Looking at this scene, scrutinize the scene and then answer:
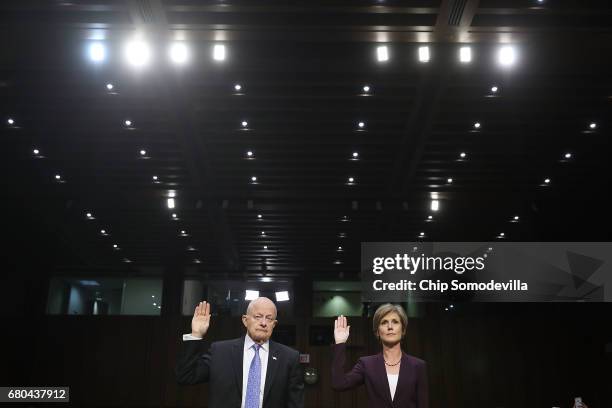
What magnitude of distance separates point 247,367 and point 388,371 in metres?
0.72

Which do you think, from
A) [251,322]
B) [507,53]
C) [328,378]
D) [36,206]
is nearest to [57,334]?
[36,206]

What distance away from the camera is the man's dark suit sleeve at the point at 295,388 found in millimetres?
2672

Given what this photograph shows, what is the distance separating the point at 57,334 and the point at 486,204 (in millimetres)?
10600

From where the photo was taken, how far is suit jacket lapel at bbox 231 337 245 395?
2.60 metres

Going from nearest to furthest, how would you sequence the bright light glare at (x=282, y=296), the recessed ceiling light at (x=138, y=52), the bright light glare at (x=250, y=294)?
the recessed ceiling light at (x=138, y=52), the bright light glare at (x=250, y=294), the bright light glare at (x=282, y=296)

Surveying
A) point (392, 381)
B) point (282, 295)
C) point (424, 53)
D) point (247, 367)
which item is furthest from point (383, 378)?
point (282, 295)

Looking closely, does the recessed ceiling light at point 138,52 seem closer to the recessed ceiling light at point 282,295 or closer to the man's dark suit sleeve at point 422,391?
the man's dark suit sleeve at point 422,391

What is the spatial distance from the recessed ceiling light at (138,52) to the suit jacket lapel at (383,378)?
19.1 ft

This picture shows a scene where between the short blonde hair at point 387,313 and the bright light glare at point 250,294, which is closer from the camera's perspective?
the short blonde hair at point 387,313

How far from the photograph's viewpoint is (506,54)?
7.52 metres

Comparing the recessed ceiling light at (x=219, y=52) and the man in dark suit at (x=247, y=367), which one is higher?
the recessed ceiling light at (x=219, y=52)

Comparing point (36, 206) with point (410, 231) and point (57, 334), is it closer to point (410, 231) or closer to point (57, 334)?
point (57, 334)

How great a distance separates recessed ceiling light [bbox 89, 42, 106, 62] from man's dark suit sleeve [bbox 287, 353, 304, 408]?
6227 mm

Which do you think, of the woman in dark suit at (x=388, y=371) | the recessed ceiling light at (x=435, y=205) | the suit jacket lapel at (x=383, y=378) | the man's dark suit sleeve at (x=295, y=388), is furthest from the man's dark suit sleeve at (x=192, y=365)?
the recessed ceiling light at (x=435, y=205)
